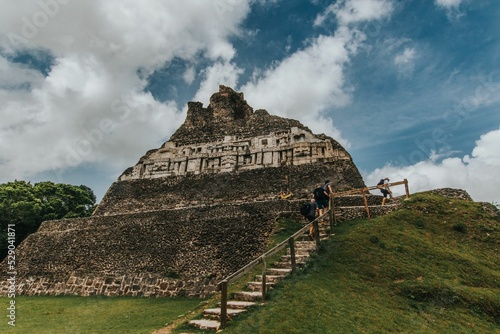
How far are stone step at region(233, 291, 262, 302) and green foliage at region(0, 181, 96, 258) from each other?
2670 centimetres

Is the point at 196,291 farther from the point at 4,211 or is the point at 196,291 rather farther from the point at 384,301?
the point at 4,211

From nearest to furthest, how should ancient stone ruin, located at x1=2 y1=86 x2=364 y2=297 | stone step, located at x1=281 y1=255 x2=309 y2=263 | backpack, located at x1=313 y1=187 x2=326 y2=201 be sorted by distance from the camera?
stone step, located at x1=281 y1=255 x2=309 y2=263, backpack, located at x1=313 y1=187 x2=326 y2=201, ancient stone ruin, located at x1=2 y1=86 x2=364 y2=297

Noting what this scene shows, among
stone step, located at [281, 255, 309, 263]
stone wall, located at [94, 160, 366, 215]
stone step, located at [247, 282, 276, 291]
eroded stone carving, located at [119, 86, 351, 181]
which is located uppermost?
eroded stone carving, located at [119, 86, 351, 181]

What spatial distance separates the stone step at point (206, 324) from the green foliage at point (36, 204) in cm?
2667

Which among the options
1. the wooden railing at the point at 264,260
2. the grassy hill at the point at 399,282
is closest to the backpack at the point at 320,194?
the wooden railing at the point at 264,260

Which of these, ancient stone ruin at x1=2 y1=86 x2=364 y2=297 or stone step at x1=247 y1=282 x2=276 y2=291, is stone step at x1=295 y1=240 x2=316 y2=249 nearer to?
stone step at x1=247 y1=282 x2=276 y2=291

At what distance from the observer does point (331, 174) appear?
2061 cm

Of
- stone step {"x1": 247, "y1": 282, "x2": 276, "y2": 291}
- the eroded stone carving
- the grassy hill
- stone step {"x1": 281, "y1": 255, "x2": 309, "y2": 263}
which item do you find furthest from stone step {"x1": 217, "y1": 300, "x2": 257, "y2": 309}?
the eroded stone carving

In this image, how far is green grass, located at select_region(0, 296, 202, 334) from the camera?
9445 mm

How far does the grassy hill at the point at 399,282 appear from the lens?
6871mm

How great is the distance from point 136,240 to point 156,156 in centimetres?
1154

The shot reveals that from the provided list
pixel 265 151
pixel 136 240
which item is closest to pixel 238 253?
pixel 136 240

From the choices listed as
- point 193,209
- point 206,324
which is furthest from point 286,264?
point 193,209

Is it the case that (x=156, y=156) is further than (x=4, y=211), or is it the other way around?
(x=4, y=211)
